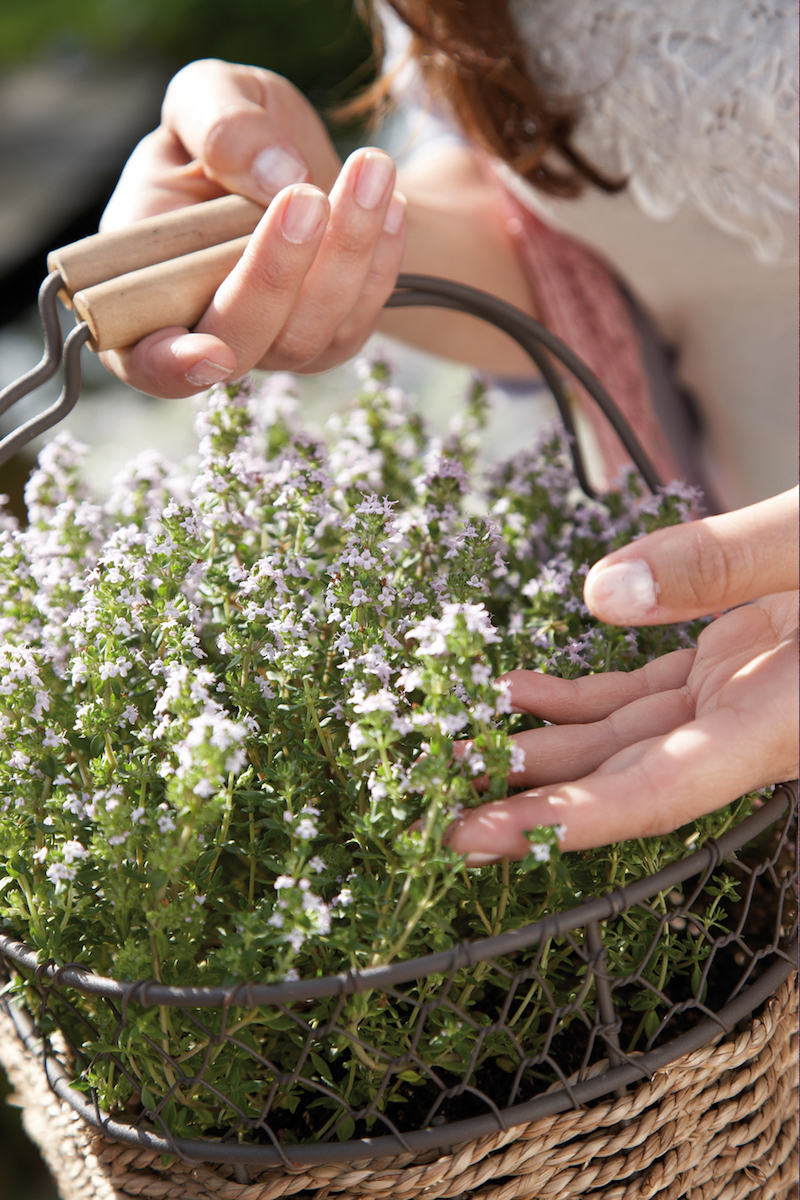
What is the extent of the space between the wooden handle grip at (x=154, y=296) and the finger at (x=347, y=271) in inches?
2.9

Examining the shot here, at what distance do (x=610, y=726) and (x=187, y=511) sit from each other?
380 mm

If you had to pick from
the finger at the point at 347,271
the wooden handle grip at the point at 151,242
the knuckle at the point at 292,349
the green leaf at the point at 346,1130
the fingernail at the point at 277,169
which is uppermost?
the fingernail at the point at 277,169

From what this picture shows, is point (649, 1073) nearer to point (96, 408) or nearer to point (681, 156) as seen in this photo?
point (681, 156)

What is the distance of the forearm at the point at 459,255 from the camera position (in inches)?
51.5

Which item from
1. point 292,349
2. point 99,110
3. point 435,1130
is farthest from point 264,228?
point 99,110

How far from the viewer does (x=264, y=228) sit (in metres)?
0.63

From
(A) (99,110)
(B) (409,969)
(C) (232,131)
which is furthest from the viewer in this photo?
(A) (99,110)

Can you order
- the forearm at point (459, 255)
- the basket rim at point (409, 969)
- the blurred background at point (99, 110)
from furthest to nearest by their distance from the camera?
the blurred background at point (99, 110), the forearm at point (459, 255), the basket rim at point (409, 969)

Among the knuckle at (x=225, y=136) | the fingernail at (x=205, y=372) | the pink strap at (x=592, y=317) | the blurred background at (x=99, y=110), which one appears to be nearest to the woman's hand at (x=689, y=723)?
the fingernail at (x=205, y=372)

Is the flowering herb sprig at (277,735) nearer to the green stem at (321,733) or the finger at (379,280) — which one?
the green stem at (321,733)

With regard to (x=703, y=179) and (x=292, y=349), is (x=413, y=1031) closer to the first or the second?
(x=292, y=349)

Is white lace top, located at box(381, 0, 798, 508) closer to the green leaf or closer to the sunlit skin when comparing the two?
the sunlit skin

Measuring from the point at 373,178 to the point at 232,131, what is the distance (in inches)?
7.4

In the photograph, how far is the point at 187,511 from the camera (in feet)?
2.27
